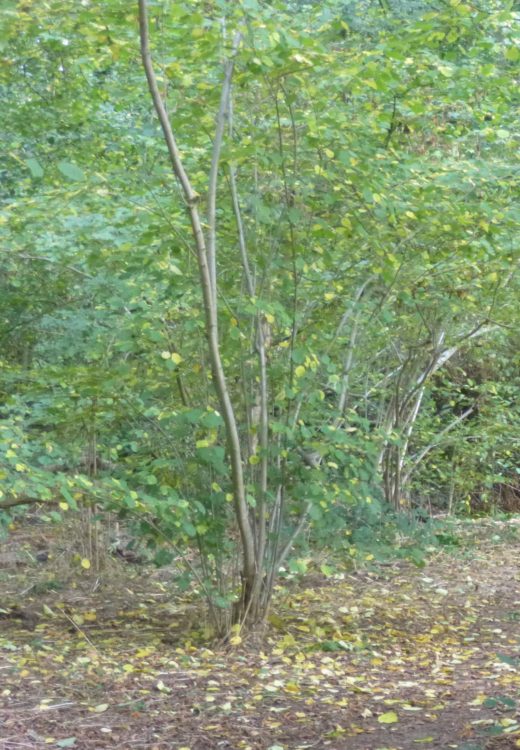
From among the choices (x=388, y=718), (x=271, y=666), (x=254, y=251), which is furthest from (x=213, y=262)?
(x=388, y=718)

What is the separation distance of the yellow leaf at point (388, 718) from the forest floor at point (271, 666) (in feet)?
0.11

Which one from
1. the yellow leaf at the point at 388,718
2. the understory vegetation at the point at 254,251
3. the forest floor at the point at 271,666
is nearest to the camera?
the forest floor at the point at 271,666

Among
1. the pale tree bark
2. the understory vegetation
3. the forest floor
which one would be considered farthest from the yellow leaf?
the pale tree bark

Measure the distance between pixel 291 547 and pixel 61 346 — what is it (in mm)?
2509

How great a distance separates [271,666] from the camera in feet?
16.9

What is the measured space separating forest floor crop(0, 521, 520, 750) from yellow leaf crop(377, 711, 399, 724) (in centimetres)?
3

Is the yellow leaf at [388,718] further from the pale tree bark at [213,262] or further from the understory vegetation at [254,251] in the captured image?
the pale tree bark at [213,262]

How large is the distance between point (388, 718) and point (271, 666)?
0.98 m

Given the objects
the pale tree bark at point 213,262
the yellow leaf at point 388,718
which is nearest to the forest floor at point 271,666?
the yellow leaf at point 388,718

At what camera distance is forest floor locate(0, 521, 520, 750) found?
4.10 metres

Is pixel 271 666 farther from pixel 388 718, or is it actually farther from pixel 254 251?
pixel 254 251

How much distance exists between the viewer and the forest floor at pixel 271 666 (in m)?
4.10

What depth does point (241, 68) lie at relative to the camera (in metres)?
4.91

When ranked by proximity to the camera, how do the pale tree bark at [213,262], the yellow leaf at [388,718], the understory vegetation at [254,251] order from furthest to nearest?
the understory vegetation at [254,251]
the pale tree bark at [213,262]
the yellow leaf at [388,718]
